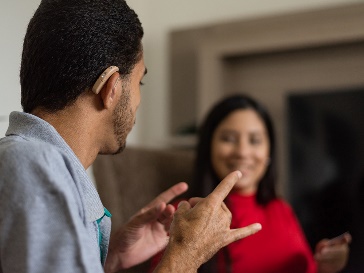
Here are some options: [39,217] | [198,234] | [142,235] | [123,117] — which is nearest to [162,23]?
[142,235]

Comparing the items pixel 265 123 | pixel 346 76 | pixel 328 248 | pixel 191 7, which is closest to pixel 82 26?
pixel 328 248

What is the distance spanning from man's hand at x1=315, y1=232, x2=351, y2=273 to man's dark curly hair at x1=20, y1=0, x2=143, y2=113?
908 millimetres

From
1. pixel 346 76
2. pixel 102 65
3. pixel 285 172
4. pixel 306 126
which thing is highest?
pixel 102 65

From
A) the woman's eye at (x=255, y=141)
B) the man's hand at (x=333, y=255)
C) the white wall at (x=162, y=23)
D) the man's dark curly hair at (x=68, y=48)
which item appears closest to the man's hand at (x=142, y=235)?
the man's dark curly hair at (x=68, y=48)

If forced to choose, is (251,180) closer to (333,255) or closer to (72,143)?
(333,255)

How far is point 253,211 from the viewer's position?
169cm

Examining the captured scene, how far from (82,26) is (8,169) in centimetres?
23

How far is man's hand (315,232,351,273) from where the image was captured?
1435 millimetres

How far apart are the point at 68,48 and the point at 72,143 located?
137mm

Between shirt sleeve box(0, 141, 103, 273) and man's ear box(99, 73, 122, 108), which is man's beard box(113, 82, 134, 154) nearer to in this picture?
man's ear box(99, 73, 122, 108)

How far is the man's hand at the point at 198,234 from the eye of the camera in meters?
0.77

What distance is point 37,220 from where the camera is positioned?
63 centimetres

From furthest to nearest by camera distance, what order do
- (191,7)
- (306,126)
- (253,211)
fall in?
(191,7), (306,126), (253,211)

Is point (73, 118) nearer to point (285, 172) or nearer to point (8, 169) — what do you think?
point (8, 169)
